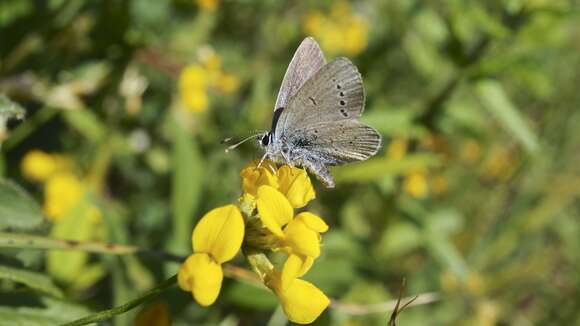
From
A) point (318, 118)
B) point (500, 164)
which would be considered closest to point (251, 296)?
point (318, 118)

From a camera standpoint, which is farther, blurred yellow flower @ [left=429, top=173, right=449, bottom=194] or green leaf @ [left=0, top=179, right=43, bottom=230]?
blurred yellow flower @ [left=429, top=173, right=449, bottom=194]

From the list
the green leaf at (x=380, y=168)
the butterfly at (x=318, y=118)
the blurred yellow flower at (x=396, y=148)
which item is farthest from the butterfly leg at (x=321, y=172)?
the blurred yellow flower at (x=396, y=148)

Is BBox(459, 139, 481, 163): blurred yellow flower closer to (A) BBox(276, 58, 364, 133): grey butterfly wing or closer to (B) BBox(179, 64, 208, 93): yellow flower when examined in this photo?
(B) BBox(179, 64, 208, 93): yellow flower

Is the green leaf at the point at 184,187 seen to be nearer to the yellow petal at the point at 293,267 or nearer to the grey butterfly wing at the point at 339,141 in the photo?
the grey butterfly wing at the point at 339,141

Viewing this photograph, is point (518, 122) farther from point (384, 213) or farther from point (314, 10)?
point (314, 10)

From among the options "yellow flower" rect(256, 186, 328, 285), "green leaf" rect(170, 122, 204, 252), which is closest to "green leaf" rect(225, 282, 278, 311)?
"green leaf" rect(170, 122, 204, 252)

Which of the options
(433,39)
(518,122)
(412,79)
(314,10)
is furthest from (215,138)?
(314,10)
